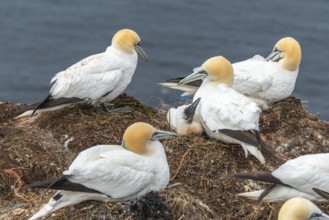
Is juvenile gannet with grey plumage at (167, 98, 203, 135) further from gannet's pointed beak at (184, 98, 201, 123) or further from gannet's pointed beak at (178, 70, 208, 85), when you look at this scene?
gannet's pointed beak at (178, 70, 208, 85)

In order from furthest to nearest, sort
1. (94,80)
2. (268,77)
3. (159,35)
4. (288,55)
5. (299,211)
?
(159,35) → (288,55) → (268,77) → (94,80) → (299,211)

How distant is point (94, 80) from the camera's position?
10656mm

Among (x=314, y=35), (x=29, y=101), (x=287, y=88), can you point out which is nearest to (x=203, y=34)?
(x=314, y=35)

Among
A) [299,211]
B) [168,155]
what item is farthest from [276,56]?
[299,211]

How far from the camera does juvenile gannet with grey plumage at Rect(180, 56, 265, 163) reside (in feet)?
32.3

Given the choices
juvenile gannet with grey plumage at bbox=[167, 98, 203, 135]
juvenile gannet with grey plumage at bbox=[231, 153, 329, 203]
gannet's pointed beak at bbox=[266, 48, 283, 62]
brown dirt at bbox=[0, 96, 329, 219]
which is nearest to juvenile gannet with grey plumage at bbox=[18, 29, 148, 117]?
brown dirt at bbox=[0, 96, 329, 219]

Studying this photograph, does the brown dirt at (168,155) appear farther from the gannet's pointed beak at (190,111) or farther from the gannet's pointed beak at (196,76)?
the gannet's pointed beak at (196,76)

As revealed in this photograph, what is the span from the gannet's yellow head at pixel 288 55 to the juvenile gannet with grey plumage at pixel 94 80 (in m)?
1.84

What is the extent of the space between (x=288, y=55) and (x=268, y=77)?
0.44 metres

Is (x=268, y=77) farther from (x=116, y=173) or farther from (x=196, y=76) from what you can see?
(x=116, y=173)

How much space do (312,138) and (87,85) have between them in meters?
2.55

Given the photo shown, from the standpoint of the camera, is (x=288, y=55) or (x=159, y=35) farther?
(x=159, y=35)

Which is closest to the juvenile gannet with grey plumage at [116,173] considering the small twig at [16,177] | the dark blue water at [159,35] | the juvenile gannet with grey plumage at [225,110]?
the small twig at [16,177]

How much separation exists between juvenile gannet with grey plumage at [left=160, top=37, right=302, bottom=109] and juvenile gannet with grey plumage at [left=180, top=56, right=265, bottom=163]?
660 millimetres
